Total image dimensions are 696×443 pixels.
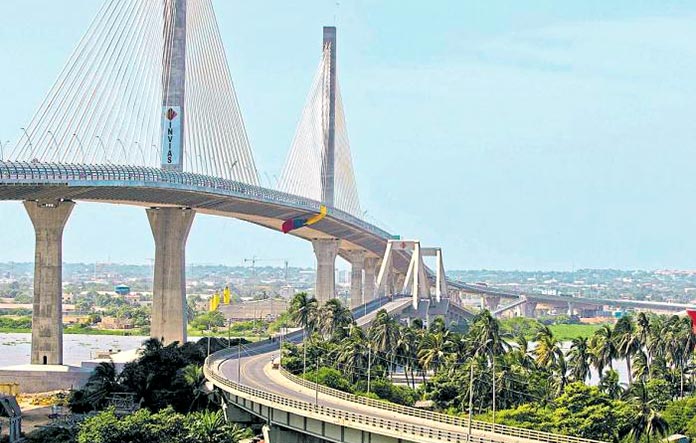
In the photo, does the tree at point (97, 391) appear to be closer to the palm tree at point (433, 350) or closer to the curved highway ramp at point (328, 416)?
the curved highway ramp at point (328, 416)

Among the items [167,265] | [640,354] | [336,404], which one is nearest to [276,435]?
[336,404]

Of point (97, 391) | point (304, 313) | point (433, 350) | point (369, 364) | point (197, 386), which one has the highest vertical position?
point (304, 313)

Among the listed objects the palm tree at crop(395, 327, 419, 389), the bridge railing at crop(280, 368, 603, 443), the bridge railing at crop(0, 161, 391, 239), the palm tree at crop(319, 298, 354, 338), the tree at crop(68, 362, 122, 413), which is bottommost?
the tree at crop(68, 362, 122, 413)

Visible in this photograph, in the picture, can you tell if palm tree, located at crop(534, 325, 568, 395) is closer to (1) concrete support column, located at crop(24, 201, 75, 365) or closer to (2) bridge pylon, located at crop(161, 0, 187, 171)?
(2) bridge pylon, located at crop(161, 0, 187, 171)

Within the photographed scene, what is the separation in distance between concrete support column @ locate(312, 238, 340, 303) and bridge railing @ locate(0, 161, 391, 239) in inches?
1232

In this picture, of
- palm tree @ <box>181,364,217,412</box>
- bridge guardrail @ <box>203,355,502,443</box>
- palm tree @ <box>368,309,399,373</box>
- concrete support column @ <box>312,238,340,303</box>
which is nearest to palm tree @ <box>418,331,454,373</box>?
palm tree @ <box>368,309,399,373</box>

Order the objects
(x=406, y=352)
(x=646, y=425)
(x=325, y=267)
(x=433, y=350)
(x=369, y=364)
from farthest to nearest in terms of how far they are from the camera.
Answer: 1. (x=325, y=267)
2. (x=406, y=352)
3. (x=433, y=350)
4. (x=369, y=364)
5. (x=646, y=425)

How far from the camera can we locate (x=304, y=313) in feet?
409

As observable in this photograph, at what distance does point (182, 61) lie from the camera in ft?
373

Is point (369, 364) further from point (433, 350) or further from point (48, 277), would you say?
point (48, 277)

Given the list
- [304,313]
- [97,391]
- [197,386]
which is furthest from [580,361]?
[304,313]

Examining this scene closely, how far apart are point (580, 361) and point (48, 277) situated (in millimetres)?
37785

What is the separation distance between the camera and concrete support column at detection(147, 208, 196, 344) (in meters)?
119

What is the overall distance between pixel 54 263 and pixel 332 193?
235 feet
